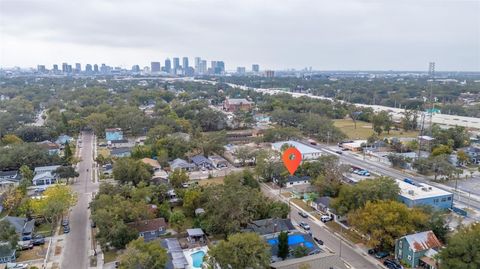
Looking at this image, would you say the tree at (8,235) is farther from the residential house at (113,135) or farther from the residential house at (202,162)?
the residential house at (113,135)

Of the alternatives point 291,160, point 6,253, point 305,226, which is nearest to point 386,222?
point 305,226

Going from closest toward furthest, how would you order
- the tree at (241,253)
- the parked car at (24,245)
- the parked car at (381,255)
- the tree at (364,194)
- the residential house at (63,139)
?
the tree at (241,253), the parked car at (381,255), the parked car at (24,245), the tree at (364,194), the residential house at (63,139)

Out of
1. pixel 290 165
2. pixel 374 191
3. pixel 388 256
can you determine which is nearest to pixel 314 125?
pixel 290 165

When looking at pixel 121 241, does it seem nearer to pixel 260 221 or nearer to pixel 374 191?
pixel 260 221

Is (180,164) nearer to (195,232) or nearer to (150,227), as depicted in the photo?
(150,227)

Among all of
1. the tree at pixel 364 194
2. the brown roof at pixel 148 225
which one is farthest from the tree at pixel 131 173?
the tree at pixel 364 194

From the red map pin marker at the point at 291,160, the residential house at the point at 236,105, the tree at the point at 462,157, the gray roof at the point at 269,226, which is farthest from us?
the residential house at the point at 236,105
